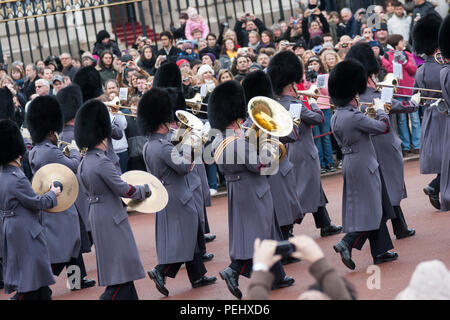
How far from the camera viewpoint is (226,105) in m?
6.87

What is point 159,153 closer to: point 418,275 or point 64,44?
point 418,275

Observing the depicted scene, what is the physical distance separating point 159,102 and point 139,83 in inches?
154

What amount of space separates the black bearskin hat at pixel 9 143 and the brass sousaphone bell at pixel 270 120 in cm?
187

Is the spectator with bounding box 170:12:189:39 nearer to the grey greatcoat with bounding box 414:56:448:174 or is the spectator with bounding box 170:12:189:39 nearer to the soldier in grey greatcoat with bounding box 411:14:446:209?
the soldier in grey greatcoat with bounding box 411:14:446:209

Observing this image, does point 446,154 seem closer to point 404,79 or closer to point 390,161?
point 390,161

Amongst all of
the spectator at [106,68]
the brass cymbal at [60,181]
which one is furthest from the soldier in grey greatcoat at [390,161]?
the spectator at [106,68]

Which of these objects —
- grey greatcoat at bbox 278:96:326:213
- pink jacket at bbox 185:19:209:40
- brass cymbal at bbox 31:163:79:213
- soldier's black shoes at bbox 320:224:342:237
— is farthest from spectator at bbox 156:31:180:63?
brass cymbal at bbox 31:163:79:213

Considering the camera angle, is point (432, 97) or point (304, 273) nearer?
point (304, 273)

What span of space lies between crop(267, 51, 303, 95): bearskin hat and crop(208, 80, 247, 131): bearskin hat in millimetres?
1402

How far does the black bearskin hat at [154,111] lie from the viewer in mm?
7277

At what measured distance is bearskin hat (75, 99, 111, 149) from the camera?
6664 millimetres
